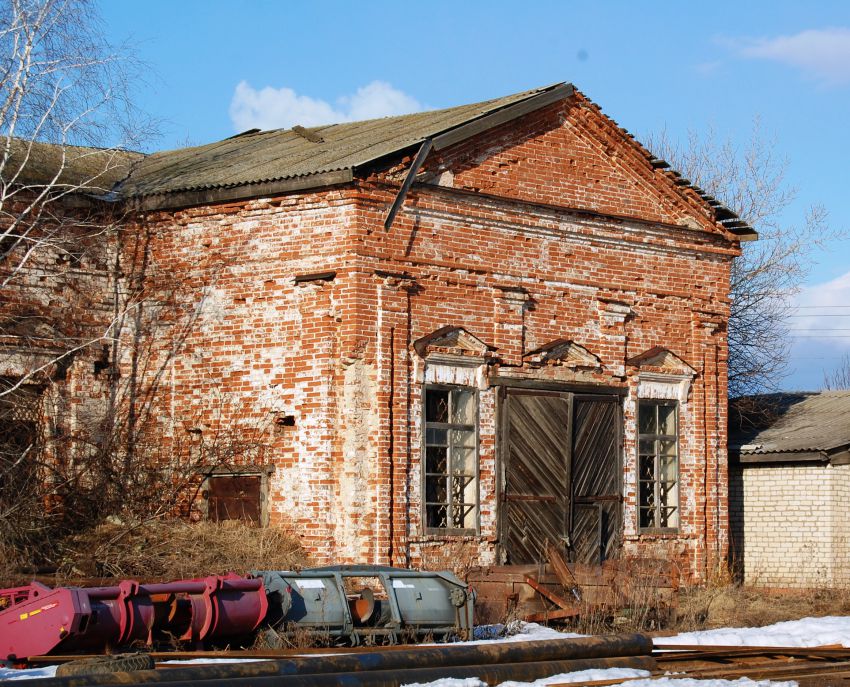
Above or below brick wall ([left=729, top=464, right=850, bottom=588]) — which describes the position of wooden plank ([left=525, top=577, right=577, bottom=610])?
below

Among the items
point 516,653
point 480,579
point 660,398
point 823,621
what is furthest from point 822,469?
point 516,653

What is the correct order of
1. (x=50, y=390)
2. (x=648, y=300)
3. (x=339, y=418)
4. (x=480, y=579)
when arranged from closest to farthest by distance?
(x=480, y=579)
(x=339, y=418)
(x=50, y=390)
(x=648, y=300)

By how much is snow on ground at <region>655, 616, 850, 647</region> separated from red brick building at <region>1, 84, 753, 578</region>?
3.34 meters

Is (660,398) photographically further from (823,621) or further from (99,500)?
(99,500)

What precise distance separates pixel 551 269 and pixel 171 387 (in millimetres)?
5063

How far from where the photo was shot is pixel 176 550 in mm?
14461

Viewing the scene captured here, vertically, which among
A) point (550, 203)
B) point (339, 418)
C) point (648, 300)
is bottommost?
point (339, 418)

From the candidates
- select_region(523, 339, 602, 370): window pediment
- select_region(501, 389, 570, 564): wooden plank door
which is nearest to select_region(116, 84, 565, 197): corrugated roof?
select_region(523, 339, 602, 370): window pediment

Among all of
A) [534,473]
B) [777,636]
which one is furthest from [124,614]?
[534,473]

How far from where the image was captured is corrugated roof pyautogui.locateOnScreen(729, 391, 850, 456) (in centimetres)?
1897

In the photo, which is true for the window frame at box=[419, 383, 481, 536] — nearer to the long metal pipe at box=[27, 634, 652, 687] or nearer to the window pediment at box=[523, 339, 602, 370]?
the window pediment at box=[523, 339, 602, 370]

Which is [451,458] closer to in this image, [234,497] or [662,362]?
[234,497]

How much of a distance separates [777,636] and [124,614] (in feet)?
21.5

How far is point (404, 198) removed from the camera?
15.6 m
